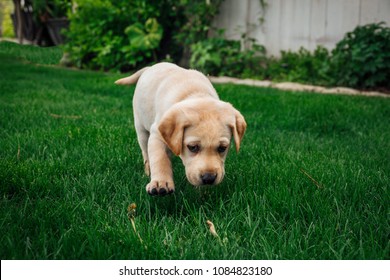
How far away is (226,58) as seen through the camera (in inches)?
352

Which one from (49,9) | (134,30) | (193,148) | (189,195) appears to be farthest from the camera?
(49,9)

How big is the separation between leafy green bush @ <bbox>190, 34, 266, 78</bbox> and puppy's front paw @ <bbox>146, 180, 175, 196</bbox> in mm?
6486

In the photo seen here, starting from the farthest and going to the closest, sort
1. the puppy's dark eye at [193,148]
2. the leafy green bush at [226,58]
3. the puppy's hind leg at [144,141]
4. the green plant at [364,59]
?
1. the leafy green bush at [226,58]
2. the green plant at [364,59]
3. the puppy's hind leg at [144,141]
4. the puppy's dark eye at [193,148]

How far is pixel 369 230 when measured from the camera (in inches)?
79.1

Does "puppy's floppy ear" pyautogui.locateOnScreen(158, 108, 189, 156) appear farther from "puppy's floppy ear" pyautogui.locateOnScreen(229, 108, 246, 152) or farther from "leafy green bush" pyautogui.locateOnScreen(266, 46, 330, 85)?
"leafy green bush" pyautogui.locateOnScreen(266, 46, 330, 85)

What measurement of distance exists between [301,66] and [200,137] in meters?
6.51

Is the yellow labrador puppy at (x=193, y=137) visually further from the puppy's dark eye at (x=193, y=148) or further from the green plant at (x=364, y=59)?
the green plant at (x=364, y=59)

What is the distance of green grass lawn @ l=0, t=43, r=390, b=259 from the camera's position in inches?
71.9

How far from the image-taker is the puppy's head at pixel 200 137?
2.37 m

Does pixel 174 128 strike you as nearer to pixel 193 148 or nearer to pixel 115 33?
pixel 193 148

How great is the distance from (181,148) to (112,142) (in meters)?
1.28

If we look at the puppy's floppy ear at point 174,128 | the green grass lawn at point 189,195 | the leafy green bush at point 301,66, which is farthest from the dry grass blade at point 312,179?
the leafy green bush at point 301,66

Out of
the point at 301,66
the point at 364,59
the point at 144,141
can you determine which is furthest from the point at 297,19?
the point at 144,141

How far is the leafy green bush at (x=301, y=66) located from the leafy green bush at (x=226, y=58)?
32 cm
